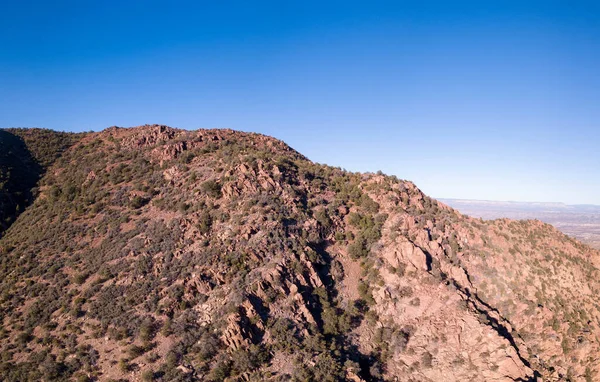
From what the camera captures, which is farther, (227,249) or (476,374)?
(227,249)

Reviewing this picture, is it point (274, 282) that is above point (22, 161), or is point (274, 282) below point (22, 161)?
below

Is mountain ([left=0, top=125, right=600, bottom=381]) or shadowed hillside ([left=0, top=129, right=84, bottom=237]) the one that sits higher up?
shadowed hillside ([left=0, top=129, right=84, bottom=237])

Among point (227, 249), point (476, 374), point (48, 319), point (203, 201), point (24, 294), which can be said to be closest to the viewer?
point (476, 374)

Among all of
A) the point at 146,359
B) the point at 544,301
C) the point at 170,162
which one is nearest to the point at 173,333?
the point at 146,359

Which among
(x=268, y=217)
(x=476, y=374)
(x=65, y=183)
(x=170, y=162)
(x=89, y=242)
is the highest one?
(x=170, y=162)

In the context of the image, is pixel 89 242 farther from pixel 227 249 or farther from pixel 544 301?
pixel 544 301

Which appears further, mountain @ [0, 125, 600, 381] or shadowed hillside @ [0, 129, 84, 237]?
shadowed hillside @ [0, 129, 84, 237]

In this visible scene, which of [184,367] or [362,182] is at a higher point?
[362,182]

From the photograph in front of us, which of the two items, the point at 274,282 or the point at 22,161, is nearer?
the point at 274,282
